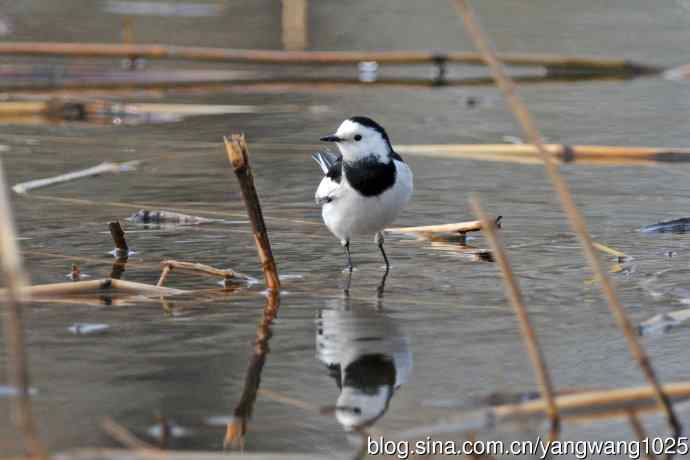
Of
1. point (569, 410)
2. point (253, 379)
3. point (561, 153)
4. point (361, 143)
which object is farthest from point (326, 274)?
point (561, 153)

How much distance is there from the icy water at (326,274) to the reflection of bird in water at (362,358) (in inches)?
0.5

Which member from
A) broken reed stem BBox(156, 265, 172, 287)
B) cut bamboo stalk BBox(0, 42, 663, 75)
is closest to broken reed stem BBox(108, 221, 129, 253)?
broken reed stem BBox(156, 265, 172, 287)

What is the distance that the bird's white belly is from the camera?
662 centimetres

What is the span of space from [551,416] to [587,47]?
12.0m

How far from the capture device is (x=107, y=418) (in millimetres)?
4344

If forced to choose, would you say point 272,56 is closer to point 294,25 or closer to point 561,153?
point 294,25

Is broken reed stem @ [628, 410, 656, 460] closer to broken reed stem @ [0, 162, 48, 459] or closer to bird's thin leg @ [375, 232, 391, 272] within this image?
broken reed stem @ [0, 162, 48, 459]

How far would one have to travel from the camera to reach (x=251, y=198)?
19.7 ft

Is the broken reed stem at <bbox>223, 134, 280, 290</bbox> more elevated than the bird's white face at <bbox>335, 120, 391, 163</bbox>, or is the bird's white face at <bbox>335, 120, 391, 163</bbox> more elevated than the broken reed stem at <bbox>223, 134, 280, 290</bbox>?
the bird's white face at <bbox>335, 120, 391, 163</bbox>

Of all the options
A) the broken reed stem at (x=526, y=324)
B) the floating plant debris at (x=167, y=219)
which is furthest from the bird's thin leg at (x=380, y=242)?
the broken reed stem at (x=526, y=324)

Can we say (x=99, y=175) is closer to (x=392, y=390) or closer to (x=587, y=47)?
(x=392, y=390)

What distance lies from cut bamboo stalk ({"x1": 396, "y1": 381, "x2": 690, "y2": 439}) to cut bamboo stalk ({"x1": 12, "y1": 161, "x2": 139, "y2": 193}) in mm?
4553

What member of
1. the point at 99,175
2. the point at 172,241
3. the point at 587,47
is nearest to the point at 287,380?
the point at 172,241

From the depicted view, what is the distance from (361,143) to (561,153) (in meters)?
2.96
